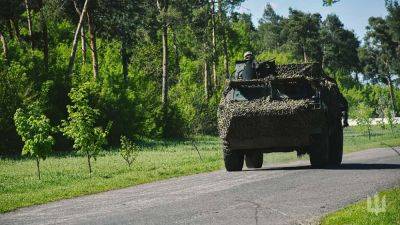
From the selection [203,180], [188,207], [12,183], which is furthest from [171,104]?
[188,207]

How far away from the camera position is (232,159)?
1603 cm

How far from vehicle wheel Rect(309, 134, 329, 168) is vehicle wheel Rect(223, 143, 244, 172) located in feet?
7.00

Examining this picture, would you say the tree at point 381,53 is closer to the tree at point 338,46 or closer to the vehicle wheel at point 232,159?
the tree at point 338,46

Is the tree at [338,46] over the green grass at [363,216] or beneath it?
over

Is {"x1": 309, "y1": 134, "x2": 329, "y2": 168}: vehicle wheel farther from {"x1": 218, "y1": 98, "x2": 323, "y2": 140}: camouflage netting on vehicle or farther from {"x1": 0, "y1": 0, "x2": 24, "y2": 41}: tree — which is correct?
{"x1": 0, "y1": 0, "x2": 24, "y2": 41}: tree

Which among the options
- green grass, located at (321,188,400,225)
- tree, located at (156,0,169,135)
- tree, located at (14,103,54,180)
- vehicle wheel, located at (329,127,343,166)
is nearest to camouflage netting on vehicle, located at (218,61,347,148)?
vehicle wheel, located at (329,127,343,166)

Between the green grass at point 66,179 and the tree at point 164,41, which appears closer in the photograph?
the green grass at point 66,179

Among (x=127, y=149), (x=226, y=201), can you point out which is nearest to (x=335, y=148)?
(x=226, y=201)

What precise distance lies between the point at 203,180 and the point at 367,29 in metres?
75.6

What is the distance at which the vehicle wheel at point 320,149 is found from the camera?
1502 centimetres

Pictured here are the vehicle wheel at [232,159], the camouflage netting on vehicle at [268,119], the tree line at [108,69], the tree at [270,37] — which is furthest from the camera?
the tree at [270,37]

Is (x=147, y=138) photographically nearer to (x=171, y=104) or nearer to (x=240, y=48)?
(x=171, y=104)

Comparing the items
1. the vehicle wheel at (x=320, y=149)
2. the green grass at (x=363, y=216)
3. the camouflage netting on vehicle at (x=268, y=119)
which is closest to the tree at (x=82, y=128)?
the camouflage netting on vehicle at (x=268, y=119)

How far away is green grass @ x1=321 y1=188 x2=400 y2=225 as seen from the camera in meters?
A: 6.89
